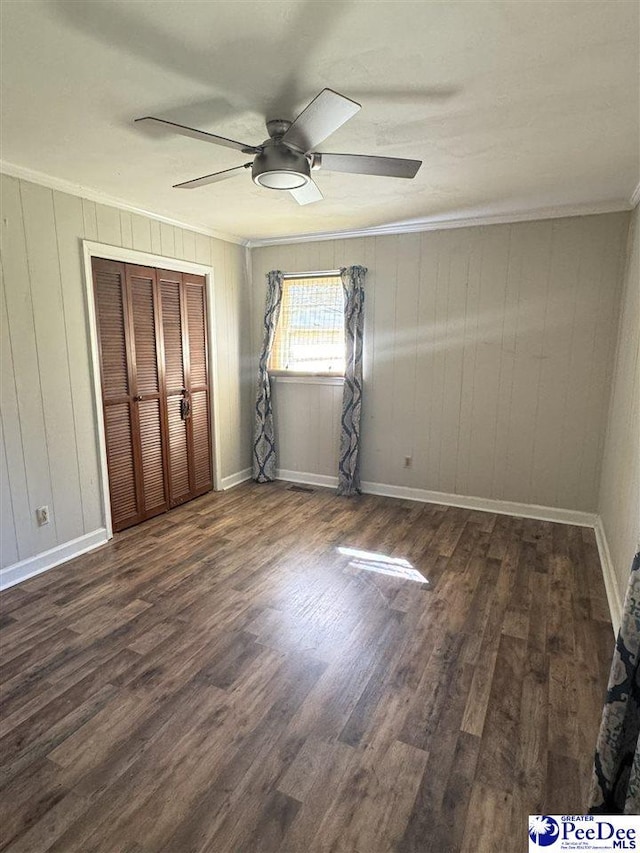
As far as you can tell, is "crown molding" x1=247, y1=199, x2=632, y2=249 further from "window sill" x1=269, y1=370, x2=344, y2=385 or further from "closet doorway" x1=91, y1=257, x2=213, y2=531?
"window sill" x1=269, y1=370, x2=344, y2=385

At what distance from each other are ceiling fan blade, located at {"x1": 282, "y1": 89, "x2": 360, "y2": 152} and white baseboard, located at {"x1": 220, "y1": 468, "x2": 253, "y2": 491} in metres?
3.37

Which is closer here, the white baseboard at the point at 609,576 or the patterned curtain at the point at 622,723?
the patterned curtain at the point at 622,723

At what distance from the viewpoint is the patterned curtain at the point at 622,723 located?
1208mm

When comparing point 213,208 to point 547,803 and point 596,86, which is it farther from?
point 547,803

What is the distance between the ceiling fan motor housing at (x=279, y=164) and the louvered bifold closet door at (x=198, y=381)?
7.10ft

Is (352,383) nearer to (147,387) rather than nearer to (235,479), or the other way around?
(235,479)

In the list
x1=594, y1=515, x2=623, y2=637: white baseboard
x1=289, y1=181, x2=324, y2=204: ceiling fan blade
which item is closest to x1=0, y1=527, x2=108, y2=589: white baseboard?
x1=289, y1=181, x2=324, y2=204: ceiling fan blade

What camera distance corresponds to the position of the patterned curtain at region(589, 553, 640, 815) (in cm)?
121

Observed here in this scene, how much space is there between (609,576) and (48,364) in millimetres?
3840

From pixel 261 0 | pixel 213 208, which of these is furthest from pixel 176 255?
pixel 261 0

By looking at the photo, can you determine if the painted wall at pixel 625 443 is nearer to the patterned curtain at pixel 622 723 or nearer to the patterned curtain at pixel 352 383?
the patterned curtain at pixel 622 723

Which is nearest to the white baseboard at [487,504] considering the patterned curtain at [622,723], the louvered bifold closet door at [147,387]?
the louvered bifold closet door at [147,387]

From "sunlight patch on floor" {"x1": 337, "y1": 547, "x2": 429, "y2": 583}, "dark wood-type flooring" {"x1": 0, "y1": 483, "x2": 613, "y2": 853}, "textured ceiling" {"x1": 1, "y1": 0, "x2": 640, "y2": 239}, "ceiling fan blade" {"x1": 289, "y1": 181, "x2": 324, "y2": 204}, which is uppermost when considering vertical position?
"textured ceiling" {"x1": 1, "y1": 0, "x2": 640, "y2": 239}

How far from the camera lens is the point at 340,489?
444 centimetres
